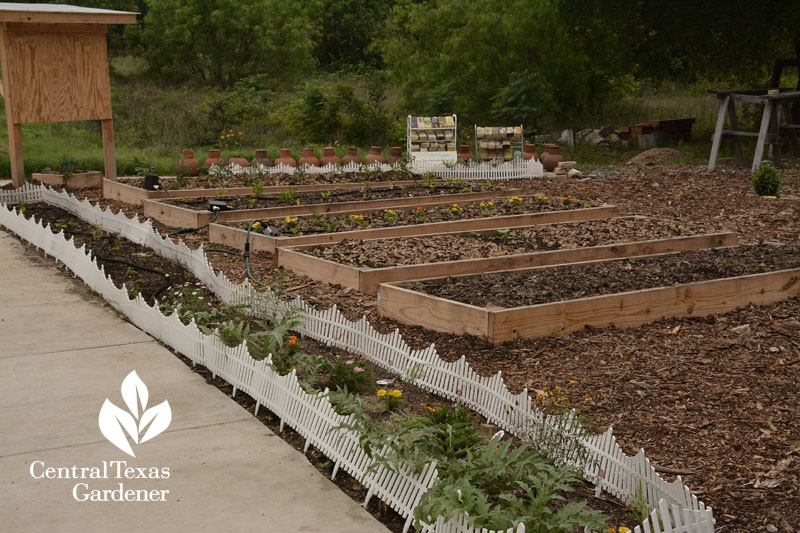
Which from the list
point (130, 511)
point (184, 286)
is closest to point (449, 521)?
point (130, 511)

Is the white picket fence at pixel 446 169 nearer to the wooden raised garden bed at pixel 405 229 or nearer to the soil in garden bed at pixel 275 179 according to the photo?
the soil in garden bed at pixel 275 179

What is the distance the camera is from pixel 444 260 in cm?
793

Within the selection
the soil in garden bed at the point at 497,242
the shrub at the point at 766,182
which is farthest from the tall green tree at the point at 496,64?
the soil in garden bed at the point at 497,242

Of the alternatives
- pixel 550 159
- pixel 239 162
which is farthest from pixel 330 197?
pixel 550 159

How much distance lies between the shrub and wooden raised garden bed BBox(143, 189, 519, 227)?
389 centimetres

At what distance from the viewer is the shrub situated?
12133 millimetres

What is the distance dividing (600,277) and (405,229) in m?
2.88

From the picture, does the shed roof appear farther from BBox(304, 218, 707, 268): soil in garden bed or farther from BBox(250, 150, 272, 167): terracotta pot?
BBox(304, 218, 707, 268): soil in garden bed

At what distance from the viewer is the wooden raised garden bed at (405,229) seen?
28.5 feet

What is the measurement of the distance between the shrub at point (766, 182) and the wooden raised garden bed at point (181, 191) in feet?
15.6

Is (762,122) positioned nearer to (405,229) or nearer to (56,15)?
(405,229)

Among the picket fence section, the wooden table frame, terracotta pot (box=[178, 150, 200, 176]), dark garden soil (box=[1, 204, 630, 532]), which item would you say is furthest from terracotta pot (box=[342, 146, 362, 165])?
the picket fence section

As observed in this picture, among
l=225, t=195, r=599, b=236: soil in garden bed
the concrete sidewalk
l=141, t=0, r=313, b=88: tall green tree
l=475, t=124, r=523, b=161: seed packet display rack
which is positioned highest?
l=141, t=0, r=313, b=88: tall green tree

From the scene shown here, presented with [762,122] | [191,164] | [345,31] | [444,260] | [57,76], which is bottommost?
[444,260]
